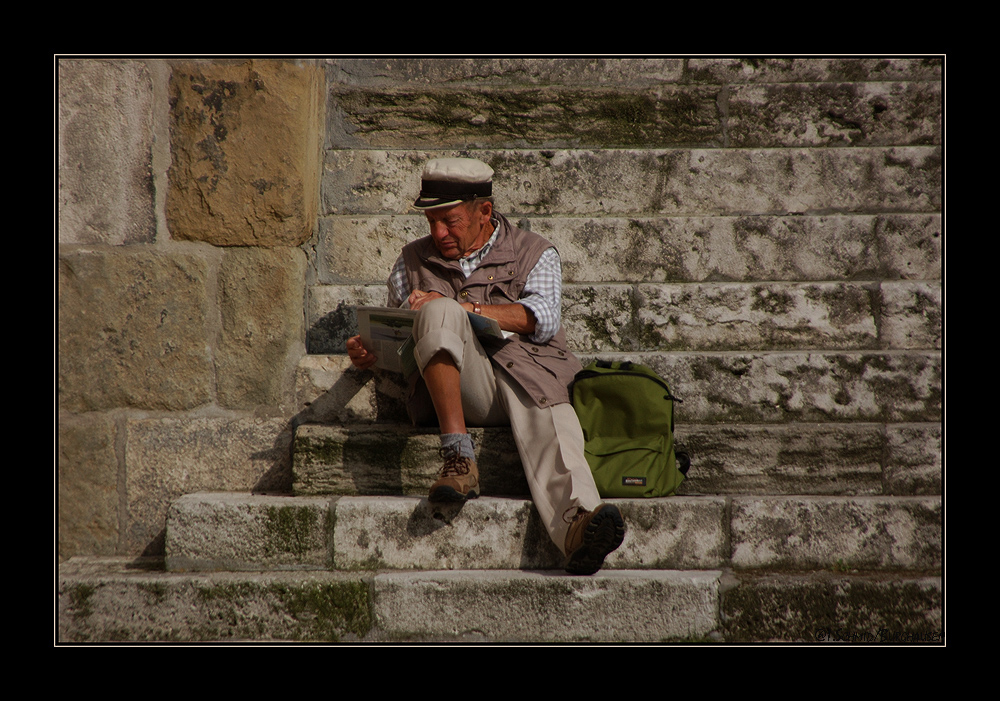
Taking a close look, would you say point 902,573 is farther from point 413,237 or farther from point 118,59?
point 118,59

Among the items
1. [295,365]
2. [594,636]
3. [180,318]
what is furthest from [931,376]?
[180,318]

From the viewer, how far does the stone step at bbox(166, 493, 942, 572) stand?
3.01m

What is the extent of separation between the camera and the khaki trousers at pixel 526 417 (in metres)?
2.88

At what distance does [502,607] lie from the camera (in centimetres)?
283

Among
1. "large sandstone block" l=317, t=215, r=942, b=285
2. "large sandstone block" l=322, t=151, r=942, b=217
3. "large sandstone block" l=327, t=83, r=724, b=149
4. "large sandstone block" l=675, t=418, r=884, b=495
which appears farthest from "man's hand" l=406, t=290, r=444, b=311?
"large sandstone block" l=327, t=83, r=724, b=149

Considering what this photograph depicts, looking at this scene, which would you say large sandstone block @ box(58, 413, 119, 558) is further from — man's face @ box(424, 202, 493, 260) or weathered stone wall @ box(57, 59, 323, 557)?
man's face @ box(424, 202, 493, 260)

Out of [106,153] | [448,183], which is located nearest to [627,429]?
[448,183]

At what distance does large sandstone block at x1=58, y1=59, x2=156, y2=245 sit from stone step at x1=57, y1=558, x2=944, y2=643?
5.49ft

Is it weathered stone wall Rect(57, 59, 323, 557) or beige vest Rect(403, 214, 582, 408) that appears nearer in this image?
beige vest Rect(403, 214, 582, 408)

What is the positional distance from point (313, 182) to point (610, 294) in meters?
1.69

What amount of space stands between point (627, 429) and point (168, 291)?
2.29 m

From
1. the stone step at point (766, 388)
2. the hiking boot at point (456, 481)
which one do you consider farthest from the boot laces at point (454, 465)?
the stone step at point (766, 388)

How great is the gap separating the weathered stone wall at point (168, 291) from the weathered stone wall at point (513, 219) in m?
0.01

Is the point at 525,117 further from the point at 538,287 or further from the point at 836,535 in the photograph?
the point at 836,535
